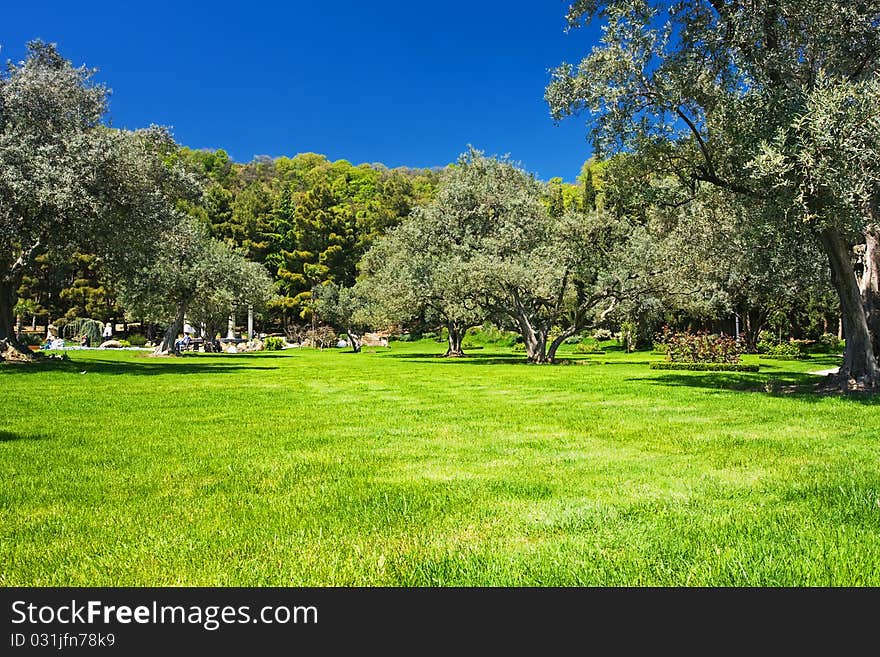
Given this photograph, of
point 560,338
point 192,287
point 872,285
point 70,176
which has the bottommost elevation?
point 560,338

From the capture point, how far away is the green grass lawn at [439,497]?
3129 millimetres

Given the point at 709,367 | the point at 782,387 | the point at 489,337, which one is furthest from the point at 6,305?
the point at 489,337

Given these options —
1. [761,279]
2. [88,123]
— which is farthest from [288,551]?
[761,279]

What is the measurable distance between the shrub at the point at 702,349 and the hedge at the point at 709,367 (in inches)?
48.6

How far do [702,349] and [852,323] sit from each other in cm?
1323

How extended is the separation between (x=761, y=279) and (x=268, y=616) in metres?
29.5

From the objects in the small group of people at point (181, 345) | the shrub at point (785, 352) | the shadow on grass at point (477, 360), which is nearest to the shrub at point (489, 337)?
the shadow on grass at point (477, 360)

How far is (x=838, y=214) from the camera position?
1135 centimetres

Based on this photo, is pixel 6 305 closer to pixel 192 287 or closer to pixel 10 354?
pixel 10 354

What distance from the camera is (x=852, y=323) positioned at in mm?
13609

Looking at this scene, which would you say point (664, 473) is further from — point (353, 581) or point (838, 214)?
point (838, 214)

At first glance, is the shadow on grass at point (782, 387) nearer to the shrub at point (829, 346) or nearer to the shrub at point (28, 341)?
the shrub at point (829, 346)

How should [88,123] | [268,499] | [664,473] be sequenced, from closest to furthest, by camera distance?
[268,499] < [664,473] < [88,123]

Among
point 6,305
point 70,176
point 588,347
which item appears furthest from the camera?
point 588,347
